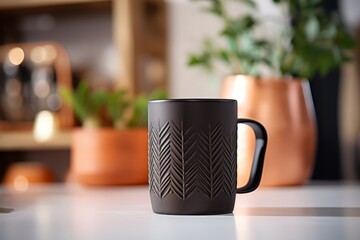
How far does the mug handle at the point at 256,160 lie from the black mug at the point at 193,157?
0.08 feet

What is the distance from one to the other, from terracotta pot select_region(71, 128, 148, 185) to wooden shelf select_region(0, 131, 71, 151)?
24.1 inches

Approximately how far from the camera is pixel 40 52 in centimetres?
202

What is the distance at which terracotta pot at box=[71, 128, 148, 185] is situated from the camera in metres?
1.24

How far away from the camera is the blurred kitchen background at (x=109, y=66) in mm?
1672

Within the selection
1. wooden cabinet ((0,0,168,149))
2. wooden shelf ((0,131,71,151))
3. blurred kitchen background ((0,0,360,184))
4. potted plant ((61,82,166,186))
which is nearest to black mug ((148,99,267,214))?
potted plant ((61,82,166,186))

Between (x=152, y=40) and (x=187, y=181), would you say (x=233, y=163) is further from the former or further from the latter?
(x=152, y=40)

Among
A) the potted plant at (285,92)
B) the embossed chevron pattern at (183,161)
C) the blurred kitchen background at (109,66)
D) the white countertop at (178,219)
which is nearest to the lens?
the white countertop at (178,219)

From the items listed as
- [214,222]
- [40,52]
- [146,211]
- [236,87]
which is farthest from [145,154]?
[40,52]

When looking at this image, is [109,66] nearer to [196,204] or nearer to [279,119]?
[279,119]

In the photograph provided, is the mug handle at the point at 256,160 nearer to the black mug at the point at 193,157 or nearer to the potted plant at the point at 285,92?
the black mug at the point at 193,157

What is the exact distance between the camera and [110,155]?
124cm

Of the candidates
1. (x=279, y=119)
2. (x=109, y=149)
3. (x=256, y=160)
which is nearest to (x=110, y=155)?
(x=109, y=149)

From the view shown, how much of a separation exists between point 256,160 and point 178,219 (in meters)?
0.13

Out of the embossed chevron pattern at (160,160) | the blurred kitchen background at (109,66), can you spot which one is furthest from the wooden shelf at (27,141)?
the embossed chevron pattern at (160,160)
